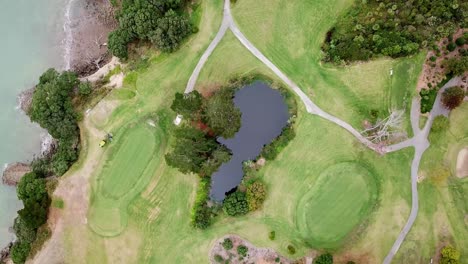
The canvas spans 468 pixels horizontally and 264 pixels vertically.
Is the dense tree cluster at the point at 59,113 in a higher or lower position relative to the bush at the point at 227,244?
higher

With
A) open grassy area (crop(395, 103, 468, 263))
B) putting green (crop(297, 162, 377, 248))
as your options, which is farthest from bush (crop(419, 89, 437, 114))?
putting green (crop(297, 162, 377, 248))

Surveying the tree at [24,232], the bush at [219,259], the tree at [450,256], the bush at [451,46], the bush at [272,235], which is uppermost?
the bush at [451,46]

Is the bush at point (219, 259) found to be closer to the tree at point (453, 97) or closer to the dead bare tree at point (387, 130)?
the dead bare tree at point (387, 130)

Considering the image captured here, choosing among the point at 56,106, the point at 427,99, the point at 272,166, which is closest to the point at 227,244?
the point at 272,166

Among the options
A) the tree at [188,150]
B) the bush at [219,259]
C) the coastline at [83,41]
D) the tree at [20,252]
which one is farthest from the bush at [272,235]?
the coastline at [83,41]

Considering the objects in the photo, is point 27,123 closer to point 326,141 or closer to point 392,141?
point 326,141

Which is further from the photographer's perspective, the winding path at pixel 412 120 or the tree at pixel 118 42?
the tree at pixel 118 42

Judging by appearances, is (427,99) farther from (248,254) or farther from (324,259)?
(248,254)
